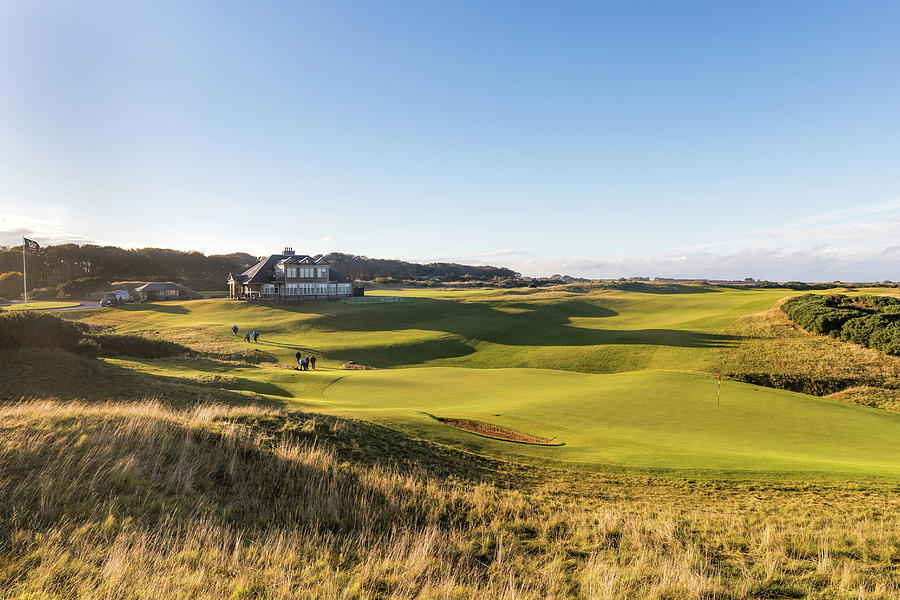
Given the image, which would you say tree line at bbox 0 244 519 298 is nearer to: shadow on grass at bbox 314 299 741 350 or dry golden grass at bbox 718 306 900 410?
shadow on grass at bbox 314 299 741 350

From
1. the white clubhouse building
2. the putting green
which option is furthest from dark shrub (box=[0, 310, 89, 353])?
the white clubhouse building

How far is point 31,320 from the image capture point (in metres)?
18.8

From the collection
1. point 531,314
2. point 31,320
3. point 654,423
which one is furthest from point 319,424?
point 531,314

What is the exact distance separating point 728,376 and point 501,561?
100 ft

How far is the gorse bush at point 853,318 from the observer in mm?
30531

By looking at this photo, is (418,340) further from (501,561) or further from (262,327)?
(501,561)

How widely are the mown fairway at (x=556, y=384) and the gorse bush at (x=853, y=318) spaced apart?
19.2 feet

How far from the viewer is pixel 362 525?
6.87 metres

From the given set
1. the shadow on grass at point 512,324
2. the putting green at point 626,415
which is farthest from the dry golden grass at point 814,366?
the putting green at point 626,415

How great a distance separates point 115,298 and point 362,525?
8736 cm

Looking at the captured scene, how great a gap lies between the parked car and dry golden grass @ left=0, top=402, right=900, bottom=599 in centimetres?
7793

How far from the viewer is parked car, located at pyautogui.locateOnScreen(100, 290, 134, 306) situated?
6882 centimetres

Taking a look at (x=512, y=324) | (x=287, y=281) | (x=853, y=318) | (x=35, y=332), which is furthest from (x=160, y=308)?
(x=853, y=318)

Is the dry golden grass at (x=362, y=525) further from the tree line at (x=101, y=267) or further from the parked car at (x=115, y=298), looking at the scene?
the tree line at (x=101, y=267)
